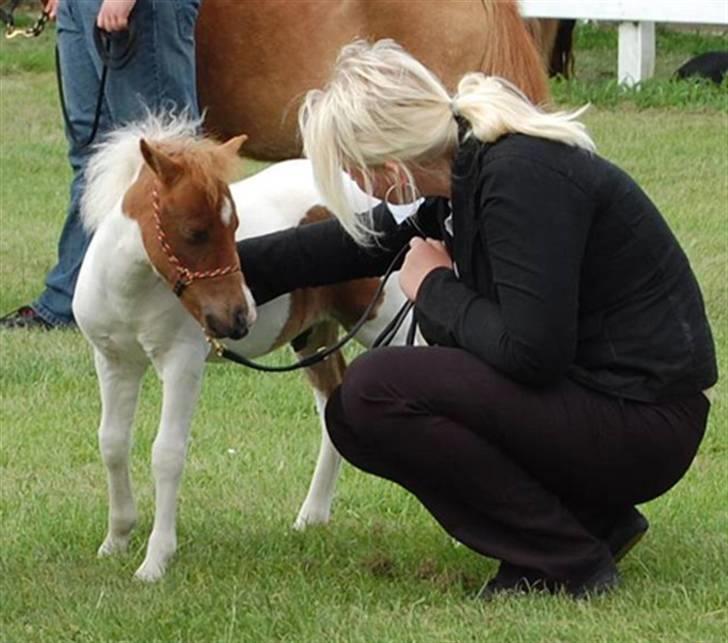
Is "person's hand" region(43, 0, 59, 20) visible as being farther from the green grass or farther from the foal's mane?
the green grass

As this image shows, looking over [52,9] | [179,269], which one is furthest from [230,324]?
[52,9]

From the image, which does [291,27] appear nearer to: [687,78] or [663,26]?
[687,78]

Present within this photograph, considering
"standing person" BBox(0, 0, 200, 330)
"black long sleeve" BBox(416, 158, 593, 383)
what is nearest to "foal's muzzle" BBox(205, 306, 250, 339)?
"black long sleeve" BBox(416, 158, 593, 383)

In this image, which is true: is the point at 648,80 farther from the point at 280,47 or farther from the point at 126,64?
the point at 126,64

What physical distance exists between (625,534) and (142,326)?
1.24 m

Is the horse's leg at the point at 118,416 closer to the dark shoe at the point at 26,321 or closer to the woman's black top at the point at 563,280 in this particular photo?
the woman's black top at the point at 563,280

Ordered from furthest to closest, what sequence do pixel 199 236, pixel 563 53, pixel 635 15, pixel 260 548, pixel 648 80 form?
pixel 648 80 < pixel 563 53 < pixel 635 15 < pixel 260 548 < pixel 199 236

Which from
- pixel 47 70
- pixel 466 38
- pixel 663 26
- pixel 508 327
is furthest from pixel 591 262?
pixel 663 26

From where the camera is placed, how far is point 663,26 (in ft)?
55.5

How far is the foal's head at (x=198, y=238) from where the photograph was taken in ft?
14.0

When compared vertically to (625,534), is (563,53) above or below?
below

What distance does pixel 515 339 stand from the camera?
13.5ft

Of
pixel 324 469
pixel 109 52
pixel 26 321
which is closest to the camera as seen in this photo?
pixel 324 469

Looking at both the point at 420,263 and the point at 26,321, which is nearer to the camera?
the point at 420,263
